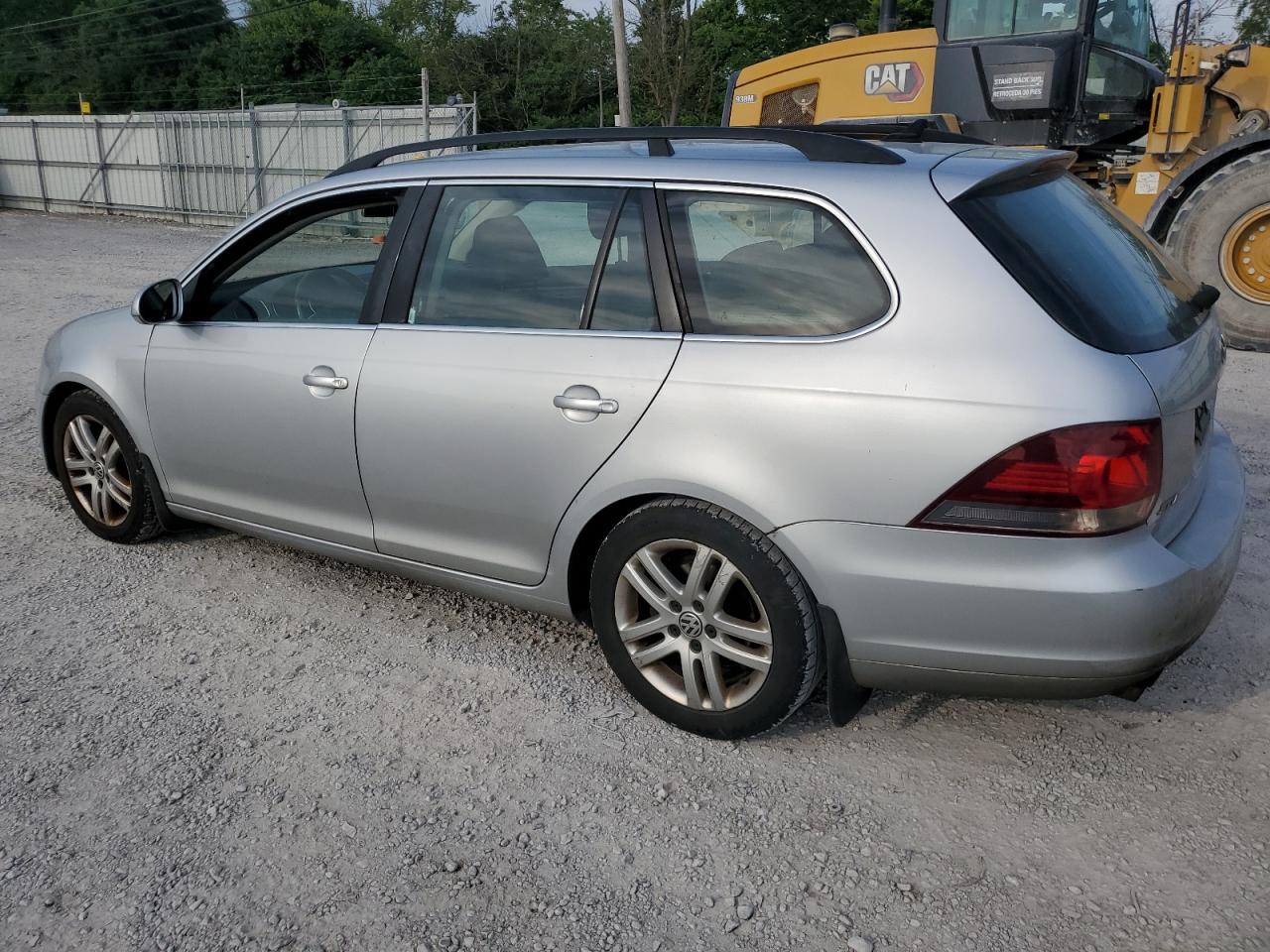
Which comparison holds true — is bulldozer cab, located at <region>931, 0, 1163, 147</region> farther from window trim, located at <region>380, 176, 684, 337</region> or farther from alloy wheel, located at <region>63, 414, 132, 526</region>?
alloy wheel, located at <region>63, 414, 132, 526</region>

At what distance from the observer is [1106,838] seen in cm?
280

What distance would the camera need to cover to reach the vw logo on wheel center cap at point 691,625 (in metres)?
3.12

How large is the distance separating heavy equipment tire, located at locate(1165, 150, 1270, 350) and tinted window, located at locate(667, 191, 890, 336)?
21.3 ft

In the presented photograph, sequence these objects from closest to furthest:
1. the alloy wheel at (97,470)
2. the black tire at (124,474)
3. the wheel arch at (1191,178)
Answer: the black tire at (124,474) → the alloy wheel at (97,470) → the wheel arch at (1191,178)

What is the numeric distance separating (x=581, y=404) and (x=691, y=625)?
2.32ft

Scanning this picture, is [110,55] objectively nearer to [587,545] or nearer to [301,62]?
[301,62]

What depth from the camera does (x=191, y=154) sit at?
23.4m

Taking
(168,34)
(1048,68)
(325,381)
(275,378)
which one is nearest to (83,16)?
(168,34)

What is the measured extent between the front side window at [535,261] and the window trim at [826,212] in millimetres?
120

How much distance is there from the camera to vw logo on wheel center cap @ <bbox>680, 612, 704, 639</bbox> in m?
3.12

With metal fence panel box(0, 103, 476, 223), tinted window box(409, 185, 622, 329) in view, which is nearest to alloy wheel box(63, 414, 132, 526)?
tinted window box(409, 185, 622, 329)

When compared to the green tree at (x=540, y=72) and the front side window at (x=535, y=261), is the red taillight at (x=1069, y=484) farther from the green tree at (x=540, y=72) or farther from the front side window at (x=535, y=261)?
the green tree at (x=540, y=72)

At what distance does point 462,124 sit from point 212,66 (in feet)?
148

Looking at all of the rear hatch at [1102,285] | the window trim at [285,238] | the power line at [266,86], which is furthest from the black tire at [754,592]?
the power line at [266,86]
